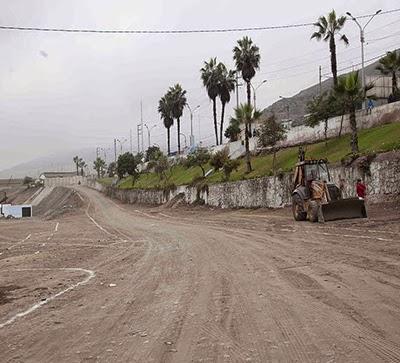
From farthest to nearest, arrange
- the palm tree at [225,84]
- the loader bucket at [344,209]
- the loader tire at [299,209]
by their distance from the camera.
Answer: the palm tree at [225,84] → the loader tire at [299,209] → the loader bucket at [344,209]

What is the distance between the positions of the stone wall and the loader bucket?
474 cm

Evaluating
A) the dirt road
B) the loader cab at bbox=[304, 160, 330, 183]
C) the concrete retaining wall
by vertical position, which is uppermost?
the concrete retaining wall

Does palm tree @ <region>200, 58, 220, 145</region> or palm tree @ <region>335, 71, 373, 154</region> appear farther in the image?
palm tree @ <region>200, 58, 220, 145</region>

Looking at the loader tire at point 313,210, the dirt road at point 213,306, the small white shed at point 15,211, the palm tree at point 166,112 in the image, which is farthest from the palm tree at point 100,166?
the dirt road at point 213,306

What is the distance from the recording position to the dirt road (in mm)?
5977

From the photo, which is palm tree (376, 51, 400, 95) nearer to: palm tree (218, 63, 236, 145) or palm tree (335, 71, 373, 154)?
palm tree (335, 71, 373, 154)

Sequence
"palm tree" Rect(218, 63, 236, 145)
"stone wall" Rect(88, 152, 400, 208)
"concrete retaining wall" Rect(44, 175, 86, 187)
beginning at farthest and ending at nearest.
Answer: "concrete retaining wall" Rect(44, 175, 86, 187) → "palm tree" Rect(218, 63, 236, 145) → "stone wall" Rect(88, 152, 400, 208)

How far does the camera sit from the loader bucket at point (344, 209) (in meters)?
21.6

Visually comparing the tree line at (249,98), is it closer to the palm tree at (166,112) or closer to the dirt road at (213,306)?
the palm tree at (166,112)

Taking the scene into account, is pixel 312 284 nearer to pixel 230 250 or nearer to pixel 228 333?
pixel 228 333

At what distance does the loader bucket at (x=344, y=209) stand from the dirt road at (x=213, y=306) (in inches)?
216

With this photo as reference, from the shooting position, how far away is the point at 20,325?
770 cm

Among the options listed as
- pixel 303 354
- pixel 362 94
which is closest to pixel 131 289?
pixel 303 354

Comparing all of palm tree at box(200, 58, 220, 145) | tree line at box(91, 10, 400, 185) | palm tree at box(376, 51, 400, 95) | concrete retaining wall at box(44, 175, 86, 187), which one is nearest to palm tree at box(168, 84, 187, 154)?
tree line at box(91, 10, 400, 185)
